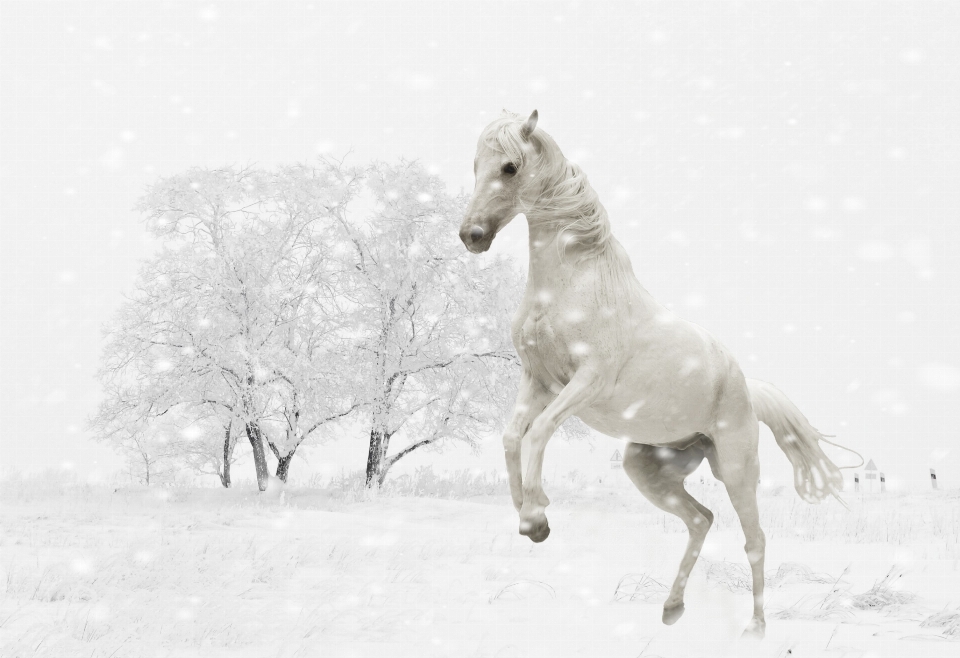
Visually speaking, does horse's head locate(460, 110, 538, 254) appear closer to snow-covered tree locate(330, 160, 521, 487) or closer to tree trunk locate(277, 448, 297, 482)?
snow-covered tree locate(330, 160, 521, 487)

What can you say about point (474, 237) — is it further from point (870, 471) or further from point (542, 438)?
point (870, 471)

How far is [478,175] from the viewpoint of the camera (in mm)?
3428

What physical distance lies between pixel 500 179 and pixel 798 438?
108 inches

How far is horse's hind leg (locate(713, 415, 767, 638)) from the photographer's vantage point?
415 cm

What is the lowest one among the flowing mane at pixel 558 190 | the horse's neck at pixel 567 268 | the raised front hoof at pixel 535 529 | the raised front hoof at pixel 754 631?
the raised front hoof at pixel 754 631

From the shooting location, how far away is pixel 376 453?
52.6 ft

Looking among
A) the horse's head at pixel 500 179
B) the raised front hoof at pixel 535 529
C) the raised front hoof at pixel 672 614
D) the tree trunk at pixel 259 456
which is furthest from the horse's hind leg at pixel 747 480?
the tree trunk at pixel 259 456

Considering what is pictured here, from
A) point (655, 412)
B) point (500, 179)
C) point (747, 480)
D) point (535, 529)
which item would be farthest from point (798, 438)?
point (500, 179)

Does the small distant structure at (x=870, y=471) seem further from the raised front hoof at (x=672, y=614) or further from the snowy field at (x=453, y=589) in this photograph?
the raised front hoof at (x=672, y=614)

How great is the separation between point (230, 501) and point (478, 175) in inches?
496

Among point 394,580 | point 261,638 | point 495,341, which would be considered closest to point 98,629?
point 261,638

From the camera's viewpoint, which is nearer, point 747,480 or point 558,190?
point 558,190

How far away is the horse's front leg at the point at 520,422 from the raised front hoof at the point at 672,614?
139 cm

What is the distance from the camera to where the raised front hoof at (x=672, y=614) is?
420cm
